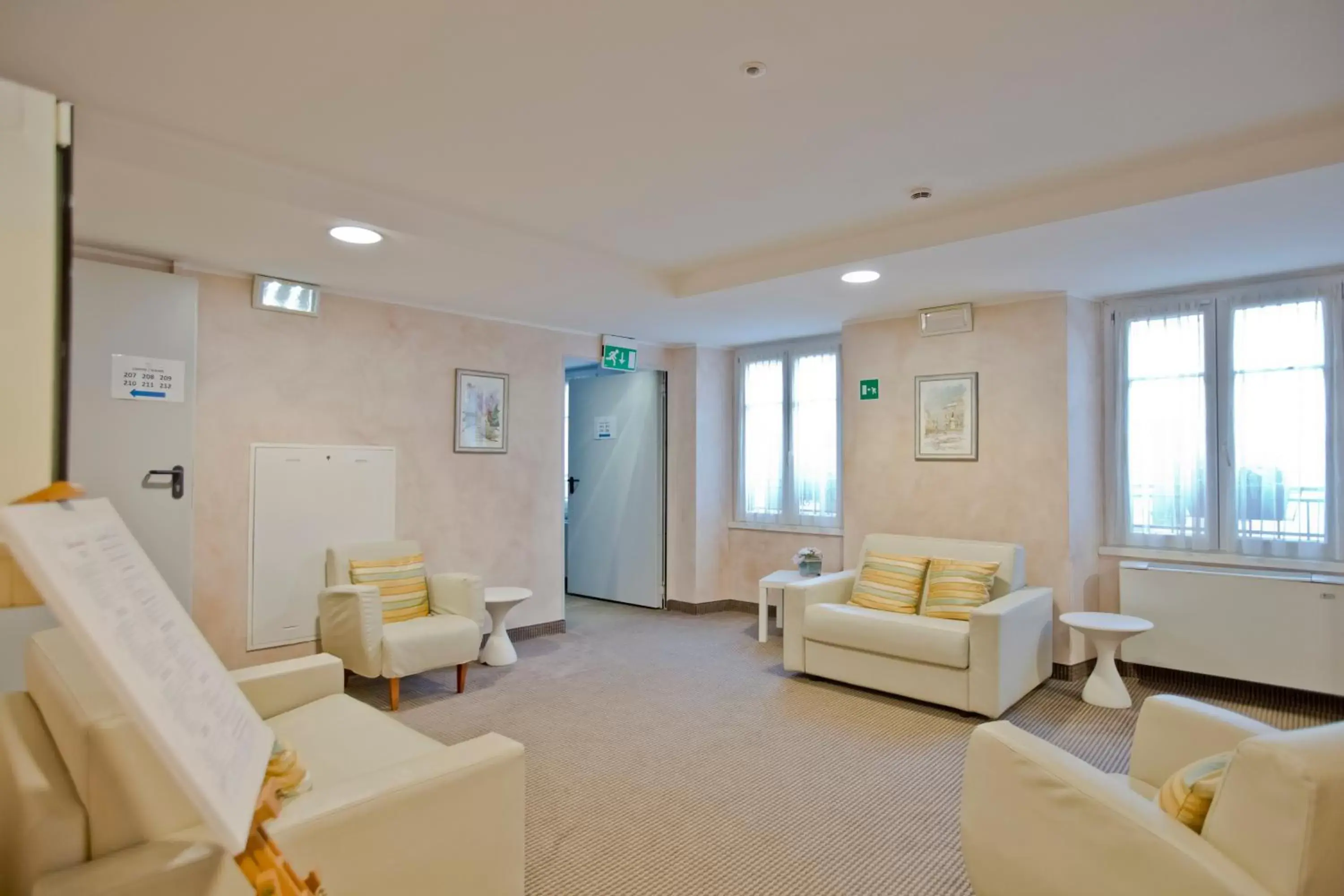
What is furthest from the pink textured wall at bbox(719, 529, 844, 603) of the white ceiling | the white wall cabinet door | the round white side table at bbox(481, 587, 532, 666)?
the white wall cabinet door

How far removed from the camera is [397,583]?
14.2 feet

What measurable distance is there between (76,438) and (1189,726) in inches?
179

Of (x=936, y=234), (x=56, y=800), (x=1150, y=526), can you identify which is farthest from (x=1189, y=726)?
(x=1150, y=526)

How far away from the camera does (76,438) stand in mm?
3500

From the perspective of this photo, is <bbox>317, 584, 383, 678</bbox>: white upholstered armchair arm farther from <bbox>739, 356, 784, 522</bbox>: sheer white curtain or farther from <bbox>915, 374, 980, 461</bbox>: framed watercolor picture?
<bbox>915, 374, 980, 461</bbox>: framed watercolor picture

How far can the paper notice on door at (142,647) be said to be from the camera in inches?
30.2

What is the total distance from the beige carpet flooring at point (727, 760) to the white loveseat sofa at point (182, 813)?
636 mm

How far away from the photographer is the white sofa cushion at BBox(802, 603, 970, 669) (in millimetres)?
3824

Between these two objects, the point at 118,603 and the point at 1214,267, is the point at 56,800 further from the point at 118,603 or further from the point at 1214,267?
the point at 1214,267

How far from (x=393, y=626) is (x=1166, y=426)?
15.3 ft

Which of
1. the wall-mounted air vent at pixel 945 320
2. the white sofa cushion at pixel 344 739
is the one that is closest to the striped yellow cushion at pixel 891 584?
the wall-mounted air vent at pixel 945 320

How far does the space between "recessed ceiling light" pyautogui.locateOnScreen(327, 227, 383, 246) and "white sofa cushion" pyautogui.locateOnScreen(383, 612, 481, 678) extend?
1.98 metres

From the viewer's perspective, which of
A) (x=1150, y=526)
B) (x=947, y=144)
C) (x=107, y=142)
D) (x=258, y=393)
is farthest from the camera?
(x=1150, y=526)

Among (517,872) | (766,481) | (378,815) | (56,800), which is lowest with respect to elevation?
(517,872)
